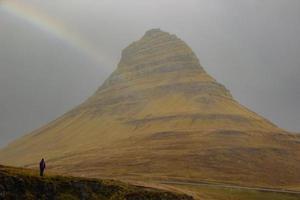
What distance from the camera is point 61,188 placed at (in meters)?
55.8

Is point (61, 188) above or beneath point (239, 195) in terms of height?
beneath

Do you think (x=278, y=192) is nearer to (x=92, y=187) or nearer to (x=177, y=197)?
(x=177, y=197)

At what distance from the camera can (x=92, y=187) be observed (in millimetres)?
59688

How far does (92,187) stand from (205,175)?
13820 cm

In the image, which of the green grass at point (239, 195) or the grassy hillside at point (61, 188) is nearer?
the grassy hillside at point (61, 188)

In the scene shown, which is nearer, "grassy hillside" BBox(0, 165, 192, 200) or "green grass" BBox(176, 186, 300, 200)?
"grassy hillside" BBox(0, 165, 192, 200)

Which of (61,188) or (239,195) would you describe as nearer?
(61,188)

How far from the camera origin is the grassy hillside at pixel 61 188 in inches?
2009

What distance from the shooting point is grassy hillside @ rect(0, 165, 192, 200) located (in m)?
51.0

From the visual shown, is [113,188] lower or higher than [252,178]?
lower

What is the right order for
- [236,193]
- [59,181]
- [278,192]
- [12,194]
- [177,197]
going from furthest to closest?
[278,192], [236,193], [177,197], [59,181], [12,194]

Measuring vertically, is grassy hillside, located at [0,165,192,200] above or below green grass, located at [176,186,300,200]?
below

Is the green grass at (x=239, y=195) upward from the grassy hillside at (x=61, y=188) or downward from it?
upward

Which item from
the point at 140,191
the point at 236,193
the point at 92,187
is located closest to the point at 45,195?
the point at 92,187
